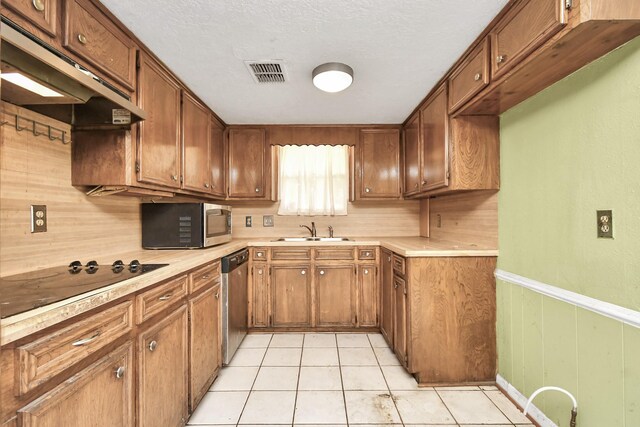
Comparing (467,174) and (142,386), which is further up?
(467,174)

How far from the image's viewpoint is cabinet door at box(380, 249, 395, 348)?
247cm

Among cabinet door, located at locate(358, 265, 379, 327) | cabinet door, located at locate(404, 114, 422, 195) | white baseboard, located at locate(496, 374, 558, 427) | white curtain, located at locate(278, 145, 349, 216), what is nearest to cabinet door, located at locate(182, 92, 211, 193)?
white curtain, located at locate(278, 145, 349, 216)

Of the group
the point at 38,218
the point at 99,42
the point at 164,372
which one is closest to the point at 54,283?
the point at 38,218

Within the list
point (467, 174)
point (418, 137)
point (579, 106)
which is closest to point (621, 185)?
point (579, 106)

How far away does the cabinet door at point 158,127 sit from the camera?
1709 millimetres

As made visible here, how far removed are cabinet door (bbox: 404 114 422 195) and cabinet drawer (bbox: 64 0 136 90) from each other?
2.16 meters

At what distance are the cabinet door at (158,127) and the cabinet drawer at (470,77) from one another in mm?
1856

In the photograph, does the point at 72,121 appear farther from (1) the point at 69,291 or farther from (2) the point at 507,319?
(2) the point at 507,319

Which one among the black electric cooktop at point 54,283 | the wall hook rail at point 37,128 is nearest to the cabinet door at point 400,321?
the black electric cooktop at point 54,283

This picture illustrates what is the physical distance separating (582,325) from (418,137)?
5.86 ft

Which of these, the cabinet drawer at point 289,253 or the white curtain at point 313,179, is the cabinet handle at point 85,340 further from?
the white curtain at point 313,179

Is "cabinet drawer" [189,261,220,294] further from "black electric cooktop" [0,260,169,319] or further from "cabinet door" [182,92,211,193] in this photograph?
"cabinet door" [182,92,211,193]

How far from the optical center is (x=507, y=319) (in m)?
1.91

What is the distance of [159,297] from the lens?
138 centimetres
